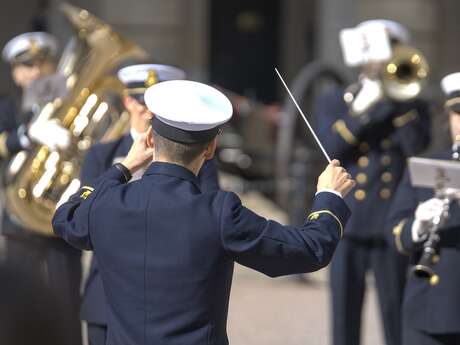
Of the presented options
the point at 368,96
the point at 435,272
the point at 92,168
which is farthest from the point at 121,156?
the point at 368,96

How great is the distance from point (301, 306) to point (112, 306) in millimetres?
4501

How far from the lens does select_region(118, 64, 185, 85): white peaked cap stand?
15.2 ft

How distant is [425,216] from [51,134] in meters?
1.87

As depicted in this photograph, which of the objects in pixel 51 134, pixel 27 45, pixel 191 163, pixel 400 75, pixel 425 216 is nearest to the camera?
pixel 191 163

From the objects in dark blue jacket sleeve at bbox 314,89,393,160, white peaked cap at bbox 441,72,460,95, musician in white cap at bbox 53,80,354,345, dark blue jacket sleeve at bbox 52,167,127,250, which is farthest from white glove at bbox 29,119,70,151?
musician in white cap at bbox 53,80,354,345

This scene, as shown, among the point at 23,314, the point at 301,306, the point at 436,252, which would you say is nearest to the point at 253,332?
the point at 301,306

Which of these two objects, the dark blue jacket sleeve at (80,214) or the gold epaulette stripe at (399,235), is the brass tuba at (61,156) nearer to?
the gold epaulette stripe at (399,235)

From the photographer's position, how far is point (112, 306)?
3166 mm

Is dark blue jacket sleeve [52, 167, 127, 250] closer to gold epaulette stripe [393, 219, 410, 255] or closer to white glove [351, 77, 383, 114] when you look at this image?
gold epaulette stripe [393, 219, 410, 255]

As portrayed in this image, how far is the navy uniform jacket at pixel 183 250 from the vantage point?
3020mm

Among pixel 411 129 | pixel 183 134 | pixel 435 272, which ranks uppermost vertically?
pixel 183 134

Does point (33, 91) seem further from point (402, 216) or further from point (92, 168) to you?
point (402, 216)

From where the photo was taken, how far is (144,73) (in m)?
4.66

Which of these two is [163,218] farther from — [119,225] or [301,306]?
[301,306]
